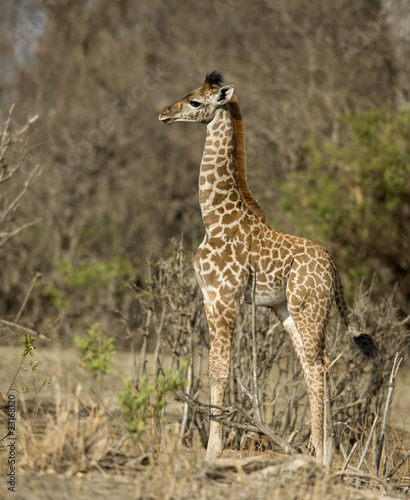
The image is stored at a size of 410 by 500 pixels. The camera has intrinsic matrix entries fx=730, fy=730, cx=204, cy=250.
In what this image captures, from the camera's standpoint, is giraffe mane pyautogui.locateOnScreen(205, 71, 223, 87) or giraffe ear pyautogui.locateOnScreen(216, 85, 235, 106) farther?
giraffe mane pyautogui.locateOnScreen(205, 71, 223, 87)

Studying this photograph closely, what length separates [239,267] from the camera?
5676mm

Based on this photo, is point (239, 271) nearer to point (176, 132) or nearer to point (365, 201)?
point (365, 201)

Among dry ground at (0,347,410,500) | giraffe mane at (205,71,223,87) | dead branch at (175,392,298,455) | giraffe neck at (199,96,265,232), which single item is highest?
giraffe mane at (205,71,223,87)

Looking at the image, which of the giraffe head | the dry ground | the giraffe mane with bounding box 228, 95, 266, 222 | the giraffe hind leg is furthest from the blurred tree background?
the dry ground

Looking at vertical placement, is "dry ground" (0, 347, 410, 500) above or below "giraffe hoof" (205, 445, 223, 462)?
above

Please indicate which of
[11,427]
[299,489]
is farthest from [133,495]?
[11,427]

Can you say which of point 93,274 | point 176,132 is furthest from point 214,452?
point 176,132

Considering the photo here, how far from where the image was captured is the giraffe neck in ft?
19.5

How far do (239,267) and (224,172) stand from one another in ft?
2.77

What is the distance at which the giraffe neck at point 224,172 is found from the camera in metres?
5.93

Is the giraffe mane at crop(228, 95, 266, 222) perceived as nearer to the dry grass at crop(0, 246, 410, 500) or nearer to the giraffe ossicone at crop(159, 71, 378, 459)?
the giraffe ossicone at crop(159, 71, 378, 459)

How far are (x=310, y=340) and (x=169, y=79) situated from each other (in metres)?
14.9

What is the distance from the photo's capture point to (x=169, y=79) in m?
19.6

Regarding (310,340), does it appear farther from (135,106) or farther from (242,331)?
(135,106)
